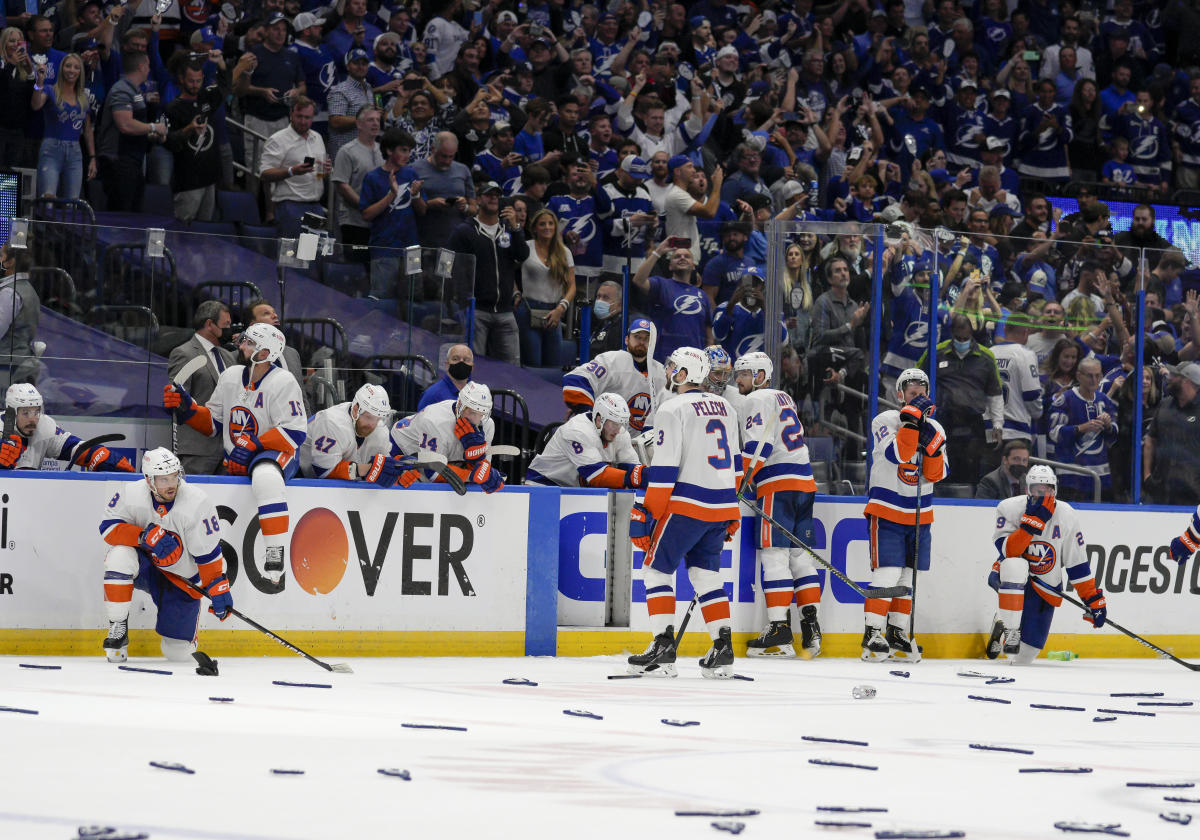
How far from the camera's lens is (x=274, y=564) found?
8812mm

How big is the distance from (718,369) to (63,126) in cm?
482

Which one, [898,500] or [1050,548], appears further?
[1050,548]

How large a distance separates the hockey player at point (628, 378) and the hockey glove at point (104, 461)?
3019mm

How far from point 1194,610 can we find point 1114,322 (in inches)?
86.4

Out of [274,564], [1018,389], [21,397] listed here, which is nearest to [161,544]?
[274,564]

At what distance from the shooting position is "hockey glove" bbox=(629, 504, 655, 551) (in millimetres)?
8688

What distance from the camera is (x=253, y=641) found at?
29.6 feet

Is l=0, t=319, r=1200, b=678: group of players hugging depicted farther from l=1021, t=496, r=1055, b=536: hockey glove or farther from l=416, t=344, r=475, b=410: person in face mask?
l=416, t=344, r=475, b=410: person in face mask

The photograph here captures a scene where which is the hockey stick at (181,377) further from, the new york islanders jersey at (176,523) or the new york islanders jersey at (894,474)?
the new york islanders jersey at (894,474)

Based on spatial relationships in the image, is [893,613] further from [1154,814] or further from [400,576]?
[1154,814]

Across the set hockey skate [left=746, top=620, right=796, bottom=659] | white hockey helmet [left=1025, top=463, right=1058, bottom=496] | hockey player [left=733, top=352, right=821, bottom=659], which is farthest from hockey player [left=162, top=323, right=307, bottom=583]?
white hockey helmet [left=1025, top=463, right=1058, bottom=496]

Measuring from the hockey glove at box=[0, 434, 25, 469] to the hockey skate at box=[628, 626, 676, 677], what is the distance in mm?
3504

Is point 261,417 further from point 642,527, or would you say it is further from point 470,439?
point 642,527

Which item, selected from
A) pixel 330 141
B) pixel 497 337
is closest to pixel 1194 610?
pixel 497 337
